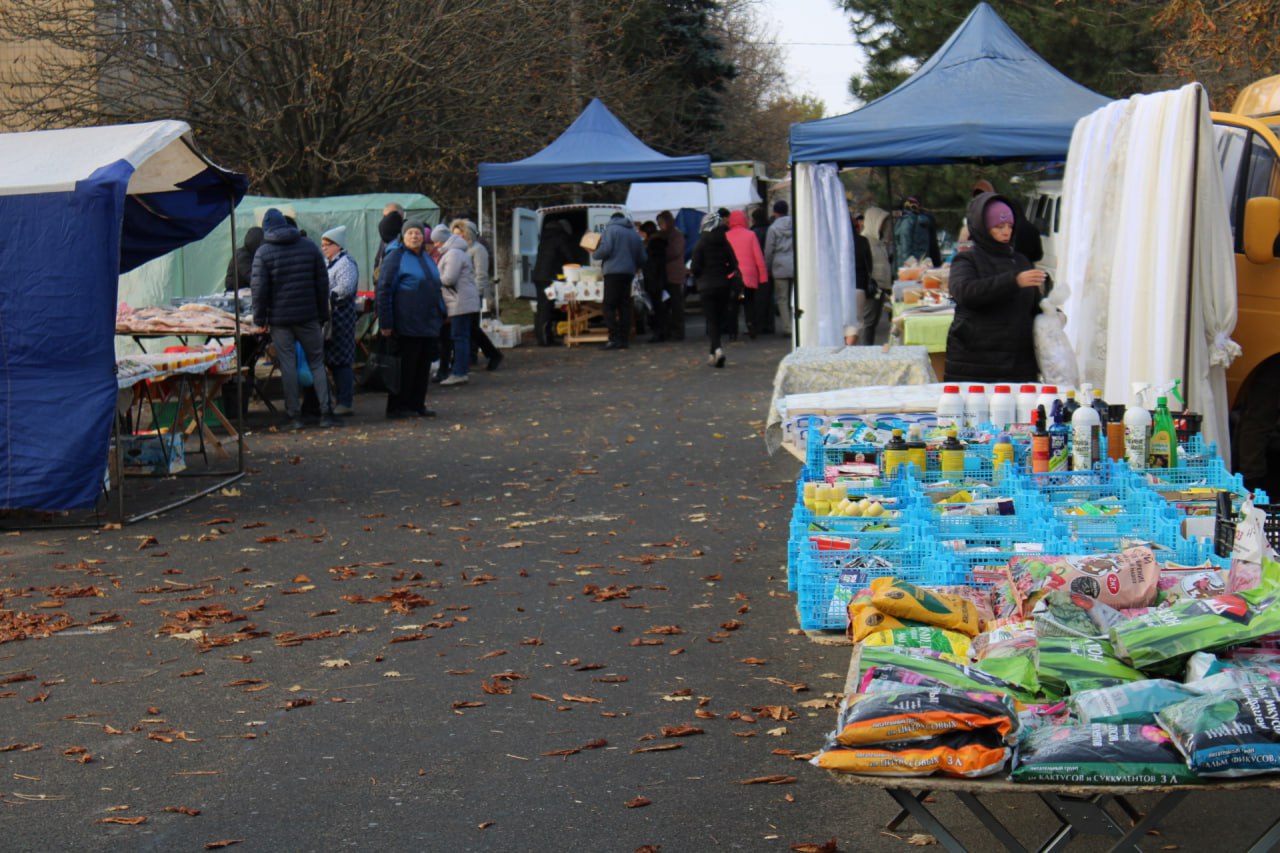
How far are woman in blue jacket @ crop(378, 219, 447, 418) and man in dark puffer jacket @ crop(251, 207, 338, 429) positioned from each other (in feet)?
2.97

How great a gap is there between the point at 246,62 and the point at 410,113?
292 cm

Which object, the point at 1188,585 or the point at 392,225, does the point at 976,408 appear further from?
the point at 392,225

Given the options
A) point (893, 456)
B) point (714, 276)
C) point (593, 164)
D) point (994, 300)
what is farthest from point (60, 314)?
point (593, 164)

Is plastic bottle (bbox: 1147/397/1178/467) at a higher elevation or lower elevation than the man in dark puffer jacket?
lower

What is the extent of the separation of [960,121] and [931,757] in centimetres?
1044

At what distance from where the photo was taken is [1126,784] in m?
3.69

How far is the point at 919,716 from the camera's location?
3846 mm

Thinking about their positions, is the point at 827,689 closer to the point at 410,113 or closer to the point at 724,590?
the point at 724,590

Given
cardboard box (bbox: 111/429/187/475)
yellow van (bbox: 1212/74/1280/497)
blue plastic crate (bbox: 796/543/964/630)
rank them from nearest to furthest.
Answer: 1. blue plastic crate (bbox: 796/543/964/630)
2. yellow van (bbox: 1212/74/1280/497)
3. cardboard box (bbox: 111/429/187/475)

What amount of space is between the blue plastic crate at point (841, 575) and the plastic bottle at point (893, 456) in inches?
32.2

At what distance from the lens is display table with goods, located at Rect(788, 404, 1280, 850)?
3.75 m

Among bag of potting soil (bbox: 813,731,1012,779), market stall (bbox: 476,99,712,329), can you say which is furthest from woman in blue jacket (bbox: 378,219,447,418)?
bag of potting soil (bbox: 813,731,1012,779)

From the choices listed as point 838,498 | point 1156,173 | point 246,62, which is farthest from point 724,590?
point 246,62

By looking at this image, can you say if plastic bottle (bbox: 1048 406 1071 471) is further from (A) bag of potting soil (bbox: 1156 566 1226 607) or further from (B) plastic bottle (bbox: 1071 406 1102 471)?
(A) bag of potting soil (bbox: 1156 566 1226 607)
